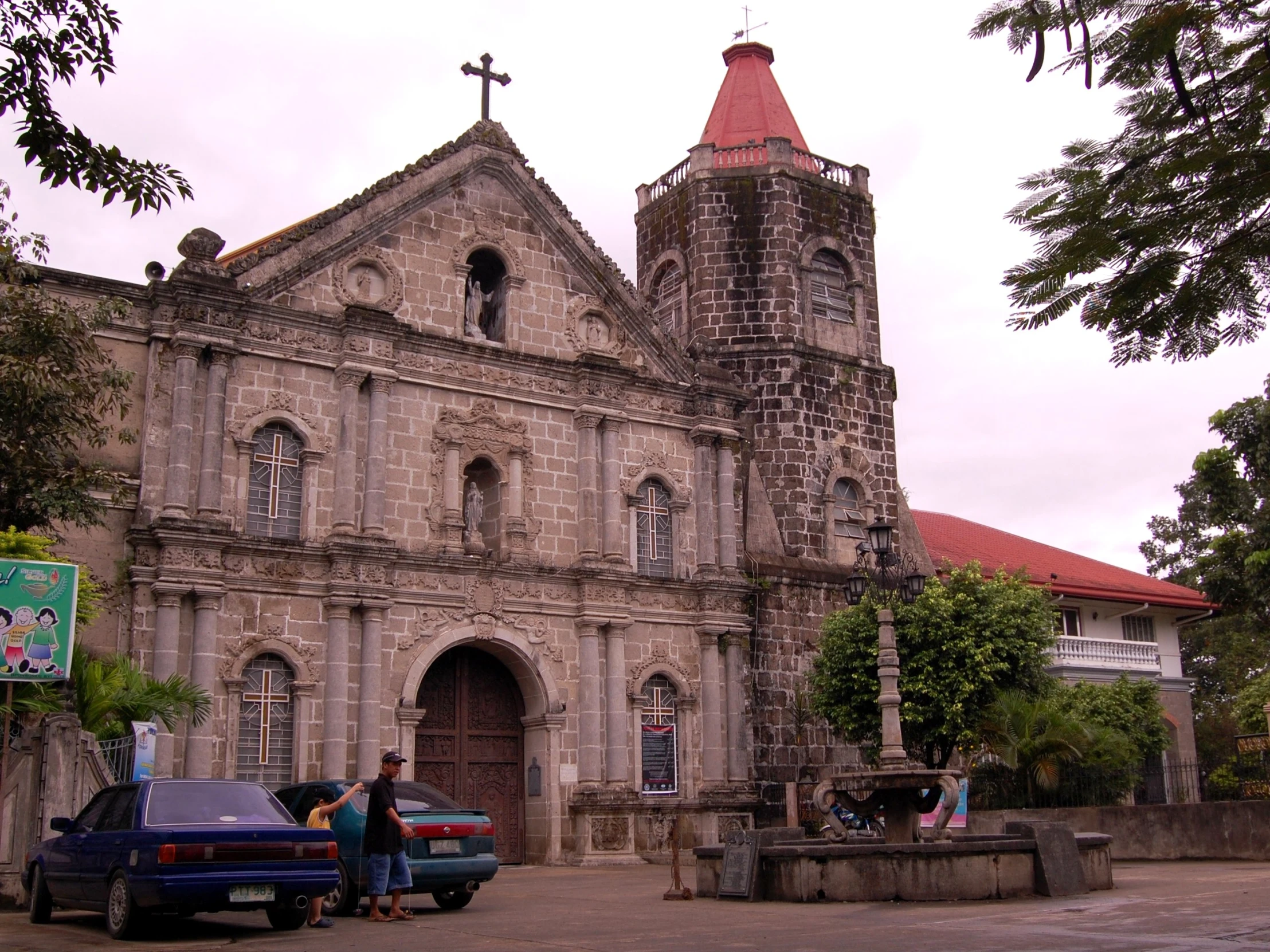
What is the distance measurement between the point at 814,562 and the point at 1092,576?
13.0 m

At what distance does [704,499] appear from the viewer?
26.6 m

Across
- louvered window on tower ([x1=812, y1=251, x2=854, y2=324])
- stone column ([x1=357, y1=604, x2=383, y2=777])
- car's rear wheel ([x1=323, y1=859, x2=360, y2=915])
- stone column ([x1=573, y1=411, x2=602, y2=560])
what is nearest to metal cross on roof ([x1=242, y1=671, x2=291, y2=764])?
stone column ([x1=357, y1=604, x2=383, y2=777])

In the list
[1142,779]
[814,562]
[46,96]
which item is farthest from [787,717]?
[46,96]

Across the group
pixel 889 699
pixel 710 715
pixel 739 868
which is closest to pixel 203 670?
pixel 710 715

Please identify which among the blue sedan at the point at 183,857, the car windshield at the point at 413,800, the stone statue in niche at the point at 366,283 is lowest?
the blue sedan at the point at 183,857

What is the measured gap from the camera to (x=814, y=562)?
2758cm

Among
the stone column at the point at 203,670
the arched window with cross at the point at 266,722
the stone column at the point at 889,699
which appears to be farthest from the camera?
the arched window with cross at the point at 266,722

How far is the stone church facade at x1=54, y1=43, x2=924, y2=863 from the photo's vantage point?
2130 cm

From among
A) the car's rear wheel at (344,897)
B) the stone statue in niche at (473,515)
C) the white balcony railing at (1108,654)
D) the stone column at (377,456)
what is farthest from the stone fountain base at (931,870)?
the white balcony railing at (1108,654)

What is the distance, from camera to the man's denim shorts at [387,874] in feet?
42.1

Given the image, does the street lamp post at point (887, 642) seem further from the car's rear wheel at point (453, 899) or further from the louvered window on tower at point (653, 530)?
the louvered window on tower at point (653, 530)

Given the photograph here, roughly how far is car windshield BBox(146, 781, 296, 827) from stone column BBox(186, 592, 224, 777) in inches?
317

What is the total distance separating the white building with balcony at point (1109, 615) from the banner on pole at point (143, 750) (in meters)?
21.6

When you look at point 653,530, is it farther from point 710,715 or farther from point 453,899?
point 453,899
